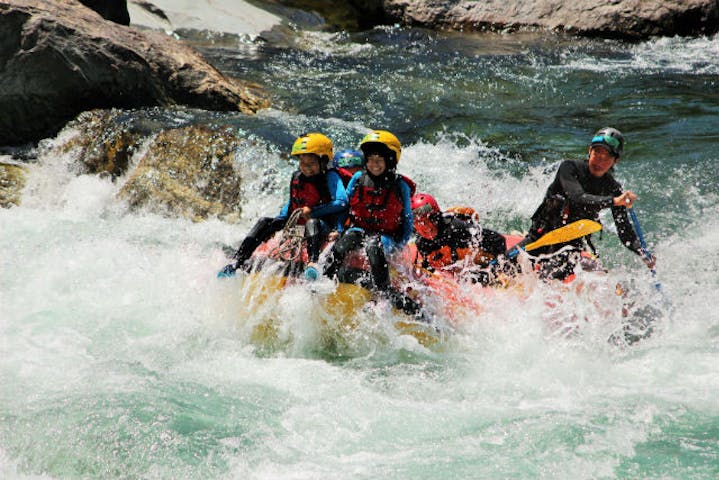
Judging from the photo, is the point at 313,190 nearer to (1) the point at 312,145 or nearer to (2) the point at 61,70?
(1) the point at 312,145

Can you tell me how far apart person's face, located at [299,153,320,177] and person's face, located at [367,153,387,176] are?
21.7 inches

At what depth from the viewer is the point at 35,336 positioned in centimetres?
570

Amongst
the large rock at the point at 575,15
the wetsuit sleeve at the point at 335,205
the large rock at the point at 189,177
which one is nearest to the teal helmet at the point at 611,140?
the wetsuit sleeve at the point at 335,205

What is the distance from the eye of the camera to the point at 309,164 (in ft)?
20.5

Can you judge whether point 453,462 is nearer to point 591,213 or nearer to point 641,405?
point 641,405

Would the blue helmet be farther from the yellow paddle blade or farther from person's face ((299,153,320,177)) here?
the yellow paddle blade

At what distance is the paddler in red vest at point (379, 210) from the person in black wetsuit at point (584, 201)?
3.63ft

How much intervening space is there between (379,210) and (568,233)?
145 cm

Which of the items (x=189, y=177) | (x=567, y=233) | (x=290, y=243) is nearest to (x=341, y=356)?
(x=290, y=243)

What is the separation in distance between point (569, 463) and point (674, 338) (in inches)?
84.8

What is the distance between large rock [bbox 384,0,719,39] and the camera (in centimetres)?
1559

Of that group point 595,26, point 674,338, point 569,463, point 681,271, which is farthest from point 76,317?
point 595,26

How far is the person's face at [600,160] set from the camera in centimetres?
552

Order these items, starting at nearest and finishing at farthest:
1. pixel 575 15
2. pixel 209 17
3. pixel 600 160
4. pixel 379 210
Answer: pixel 600 160, pixel 379 210, pixel 575 15, pixel 209 17
